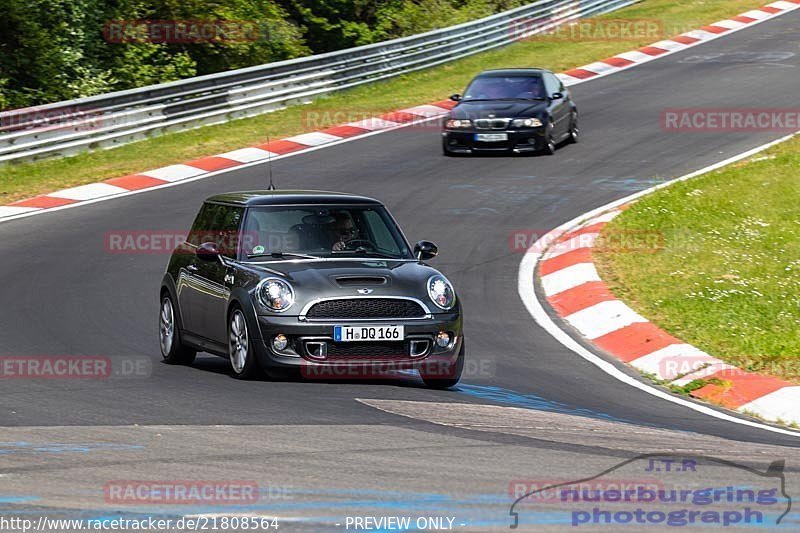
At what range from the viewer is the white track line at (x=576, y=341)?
9453 mm

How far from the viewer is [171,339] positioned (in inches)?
438

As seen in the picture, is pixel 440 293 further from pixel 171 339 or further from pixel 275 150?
pixel 275 150

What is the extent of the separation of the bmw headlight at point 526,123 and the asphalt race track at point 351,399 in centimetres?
94

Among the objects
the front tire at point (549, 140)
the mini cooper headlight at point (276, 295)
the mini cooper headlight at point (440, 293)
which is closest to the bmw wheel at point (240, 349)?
the mini cooper headlight at point (276, 295)

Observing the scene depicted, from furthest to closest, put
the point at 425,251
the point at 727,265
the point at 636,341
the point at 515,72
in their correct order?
1. the point at 515,72
2. the point at 727,265
3. the point at 636,341
4. the point at 425,251

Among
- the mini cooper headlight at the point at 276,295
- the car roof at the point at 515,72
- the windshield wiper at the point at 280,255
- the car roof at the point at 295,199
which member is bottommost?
the car roof at the point at 515,72

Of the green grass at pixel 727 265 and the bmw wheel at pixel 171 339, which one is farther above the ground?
the bmw wheel at pixel 171 339

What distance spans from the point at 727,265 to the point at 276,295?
6.34 metres

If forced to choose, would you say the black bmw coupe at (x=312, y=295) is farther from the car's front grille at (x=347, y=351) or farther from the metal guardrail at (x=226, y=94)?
the metal guardrail at (x=226, y=94)

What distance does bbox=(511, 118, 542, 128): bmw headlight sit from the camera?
21.7 m

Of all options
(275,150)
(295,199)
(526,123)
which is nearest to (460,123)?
(526,123)

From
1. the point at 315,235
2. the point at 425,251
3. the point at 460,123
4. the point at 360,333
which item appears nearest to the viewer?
the point at 360,333

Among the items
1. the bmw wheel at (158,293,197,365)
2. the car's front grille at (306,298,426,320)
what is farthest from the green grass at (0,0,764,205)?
the car's front grille at (306,298,426,320)

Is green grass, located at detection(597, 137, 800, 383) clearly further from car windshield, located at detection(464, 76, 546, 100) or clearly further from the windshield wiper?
car windshield, located at detection(464, 76, 546, 100)
